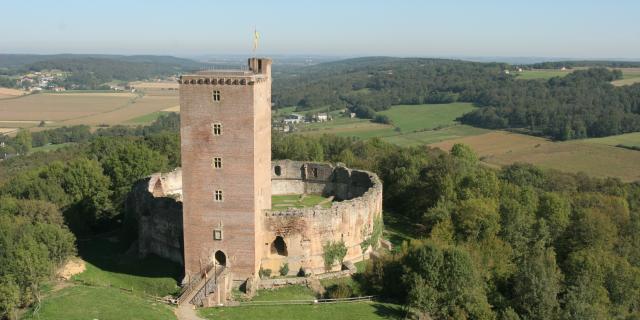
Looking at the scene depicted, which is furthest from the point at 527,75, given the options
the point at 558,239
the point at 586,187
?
the point at 558,239

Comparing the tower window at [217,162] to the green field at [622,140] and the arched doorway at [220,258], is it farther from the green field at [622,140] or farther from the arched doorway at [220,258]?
the green field at [622,140]

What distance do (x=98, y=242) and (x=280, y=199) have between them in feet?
49.8

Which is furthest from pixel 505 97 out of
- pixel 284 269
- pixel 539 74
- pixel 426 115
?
pixel 284 269

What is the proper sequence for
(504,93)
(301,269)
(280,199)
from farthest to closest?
(504,93), (280,199), (301,269)

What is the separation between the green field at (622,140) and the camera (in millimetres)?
79938

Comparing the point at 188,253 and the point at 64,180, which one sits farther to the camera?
the point at 64,180

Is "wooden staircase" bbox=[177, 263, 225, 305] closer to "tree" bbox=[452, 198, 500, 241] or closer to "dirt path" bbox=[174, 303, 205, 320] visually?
"dirt path" bbox=[174, 303, 205, 320]

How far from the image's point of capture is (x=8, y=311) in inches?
1014

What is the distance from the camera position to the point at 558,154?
257 ft

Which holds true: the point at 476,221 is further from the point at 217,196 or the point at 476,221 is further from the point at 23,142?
the point at 23,142

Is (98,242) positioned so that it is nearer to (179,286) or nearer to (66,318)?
(179,286)

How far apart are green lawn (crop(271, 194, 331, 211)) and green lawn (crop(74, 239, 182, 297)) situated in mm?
12159

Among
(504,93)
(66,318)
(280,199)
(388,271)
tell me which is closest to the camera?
(66,318)

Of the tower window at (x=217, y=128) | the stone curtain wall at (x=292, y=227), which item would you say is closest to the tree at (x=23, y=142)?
the stone curtain wall at (x=292, y=227)
